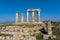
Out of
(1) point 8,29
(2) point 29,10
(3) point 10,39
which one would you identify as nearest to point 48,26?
(3) point 10,39

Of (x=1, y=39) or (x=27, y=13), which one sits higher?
(x=27, y=13)

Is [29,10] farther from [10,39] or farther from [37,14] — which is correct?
[10,39]

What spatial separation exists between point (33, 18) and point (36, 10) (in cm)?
233

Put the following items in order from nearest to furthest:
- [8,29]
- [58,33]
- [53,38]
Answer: [53,38] → [58,33] → [8,29]

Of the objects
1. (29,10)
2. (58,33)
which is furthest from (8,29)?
(29,10)

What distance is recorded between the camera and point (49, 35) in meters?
16.5

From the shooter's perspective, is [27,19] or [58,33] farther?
[27,19]

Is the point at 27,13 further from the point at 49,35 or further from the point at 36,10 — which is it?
the point at 49,35

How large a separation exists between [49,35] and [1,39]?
459 cm

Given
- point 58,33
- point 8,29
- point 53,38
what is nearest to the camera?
point 53,38

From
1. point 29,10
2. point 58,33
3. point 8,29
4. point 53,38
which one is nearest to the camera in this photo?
point 53,38

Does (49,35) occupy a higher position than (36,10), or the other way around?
(36,10)

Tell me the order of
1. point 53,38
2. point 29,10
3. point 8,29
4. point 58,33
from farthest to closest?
point 29,10 → point 8,29 → point 58,33 → point 53,38

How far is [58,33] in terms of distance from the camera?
56.7 ft
